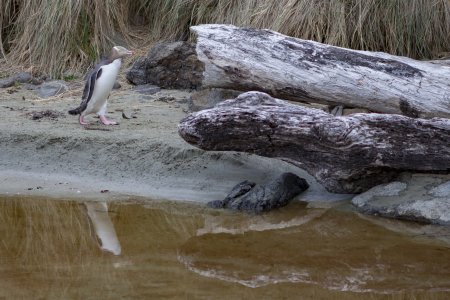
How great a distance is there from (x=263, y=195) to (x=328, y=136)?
2.15 feet

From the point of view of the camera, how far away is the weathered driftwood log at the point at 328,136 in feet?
18.1

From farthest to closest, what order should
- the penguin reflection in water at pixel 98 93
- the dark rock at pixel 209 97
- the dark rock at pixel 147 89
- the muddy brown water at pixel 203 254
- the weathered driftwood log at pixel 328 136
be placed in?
the dark rock at pixel 147 89
the dark rock at pixel 209 97
the penguin reflection in water at pixel 98 93
the weathered driftwood log at pixel 328 136
the muddy brown water at pixel 203 254

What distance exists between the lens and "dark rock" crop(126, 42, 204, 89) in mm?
8266

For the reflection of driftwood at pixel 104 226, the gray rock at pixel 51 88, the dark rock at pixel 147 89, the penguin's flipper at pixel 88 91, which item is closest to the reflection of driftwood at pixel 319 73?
the penguin's flipper at pixel 88 91

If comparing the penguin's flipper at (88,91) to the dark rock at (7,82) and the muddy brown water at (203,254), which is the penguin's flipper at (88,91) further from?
the dark rock at (7,82)

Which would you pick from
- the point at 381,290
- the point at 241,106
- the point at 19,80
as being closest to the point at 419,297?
the point at 381,290

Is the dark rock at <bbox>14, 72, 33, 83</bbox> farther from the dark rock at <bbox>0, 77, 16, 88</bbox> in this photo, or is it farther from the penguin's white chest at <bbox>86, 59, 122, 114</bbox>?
the penguin's white chest at <bbox>86, 59, 122, 114</bbox>

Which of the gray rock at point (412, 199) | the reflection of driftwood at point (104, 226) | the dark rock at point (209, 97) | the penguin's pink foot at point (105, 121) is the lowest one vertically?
the reflection of driftwood at point (104, 226)

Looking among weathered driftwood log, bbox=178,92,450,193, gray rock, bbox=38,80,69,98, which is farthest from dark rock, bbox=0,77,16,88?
weathered driftwood log, bbox=178,92,450,193

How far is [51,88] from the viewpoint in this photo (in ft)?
27.3

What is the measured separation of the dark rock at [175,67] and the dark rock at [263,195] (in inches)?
94.2

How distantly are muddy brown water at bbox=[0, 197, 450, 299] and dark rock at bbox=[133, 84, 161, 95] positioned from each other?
222 centimetres

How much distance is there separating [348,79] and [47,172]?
2.22 metres

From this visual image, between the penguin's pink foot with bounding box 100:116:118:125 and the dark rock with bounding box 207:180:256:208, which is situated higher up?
the dark rock with bounding box 207:180:256:208
